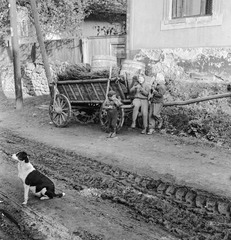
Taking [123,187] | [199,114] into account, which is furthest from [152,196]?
[199,114]

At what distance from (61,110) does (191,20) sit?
17.3 feet

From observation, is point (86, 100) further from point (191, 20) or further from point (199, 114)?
point (191, 20)

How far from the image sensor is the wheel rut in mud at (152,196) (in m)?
4.24

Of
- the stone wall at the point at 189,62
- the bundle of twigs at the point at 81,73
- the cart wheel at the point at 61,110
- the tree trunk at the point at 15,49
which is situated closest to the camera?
the bundle of twigs at the point at 81,73

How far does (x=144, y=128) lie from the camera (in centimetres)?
945

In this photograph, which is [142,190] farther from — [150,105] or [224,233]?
[150,105]

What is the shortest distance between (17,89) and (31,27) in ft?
33.4

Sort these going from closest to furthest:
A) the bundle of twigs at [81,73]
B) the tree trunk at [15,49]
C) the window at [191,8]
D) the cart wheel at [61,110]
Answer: the bundle of twigs at [81,73] < the cart wheel at [61,110] < the window at [191,8] < the tree trunk at [15,49]

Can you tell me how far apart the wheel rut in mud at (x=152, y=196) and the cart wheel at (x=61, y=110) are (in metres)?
2.91

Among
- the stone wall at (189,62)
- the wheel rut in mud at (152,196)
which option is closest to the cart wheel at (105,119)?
the wheel rut in mud at (152,196)

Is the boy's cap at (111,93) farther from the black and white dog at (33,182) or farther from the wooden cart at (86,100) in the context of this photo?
the black and white dog at (33,182)

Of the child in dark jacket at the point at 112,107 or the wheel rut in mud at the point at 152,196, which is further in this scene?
the child in dark jacket at the point at 112,107

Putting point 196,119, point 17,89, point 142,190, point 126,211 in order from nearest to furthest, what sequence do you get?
point 126,211
point 142,190
point 196,119
point 17,89

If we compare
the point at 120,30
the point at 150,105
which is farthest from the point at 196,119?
the point at 120,30
